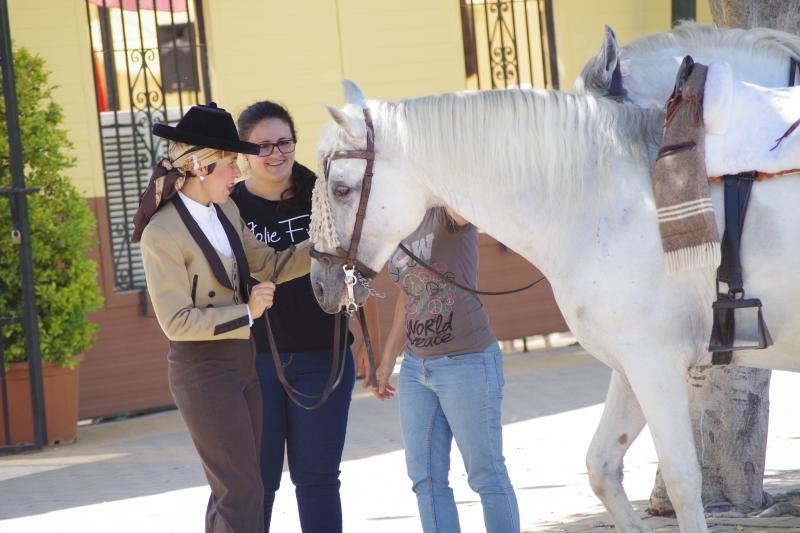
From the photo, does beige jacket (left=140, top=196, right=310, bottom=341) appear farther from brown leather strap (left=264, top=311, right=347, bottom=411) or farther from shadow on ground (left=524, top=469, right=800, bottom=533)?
shadow on ground (left=524, top=469, right=800, bottom=533)

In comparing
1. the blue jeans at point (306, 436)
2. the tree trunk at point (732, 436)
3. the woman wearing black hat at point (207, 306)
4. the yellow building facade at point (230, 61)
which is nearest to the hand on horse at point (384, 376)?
the blue jeans at point (306, 436)

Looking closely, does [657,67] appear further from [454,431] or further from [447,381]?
[454,431]

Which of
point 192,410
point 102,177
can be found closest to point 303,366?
point 192,410

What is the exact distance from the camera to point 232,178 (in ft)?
12.5

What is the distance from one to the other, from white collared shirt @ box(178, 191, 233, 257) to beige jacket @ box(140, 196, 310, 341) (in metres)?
0.02

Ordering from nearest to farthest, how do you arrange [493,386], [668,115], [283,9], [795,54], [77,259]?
[668,115] → [795,54] → [493,386] → [77,259] → [283,9]

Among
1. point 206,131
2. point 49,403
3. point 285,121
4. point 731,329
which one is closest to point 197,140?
point 206,131

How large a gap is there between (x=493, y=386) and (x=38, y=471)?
3.98 m

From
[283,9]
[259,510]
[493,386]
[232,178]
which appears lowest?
[259,510]

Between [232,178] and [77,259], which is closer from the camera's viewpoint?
[232,178]

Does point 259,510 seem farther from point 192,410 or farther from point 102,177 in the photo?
point 102,177

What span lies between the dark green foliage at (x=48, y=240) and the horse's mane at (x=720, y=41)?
4.78m

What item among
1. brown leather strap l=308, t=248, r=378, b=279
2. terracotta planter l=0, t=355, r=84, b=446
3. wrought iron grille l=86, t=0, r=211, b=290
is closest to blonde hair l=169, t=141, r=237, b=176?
brown leather strap l=308, t=248, r=378, b=279

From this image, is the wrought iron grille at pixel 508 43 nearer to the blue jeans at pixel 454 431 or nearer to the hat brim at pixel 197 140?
the blue jeans at pixel 454 431
